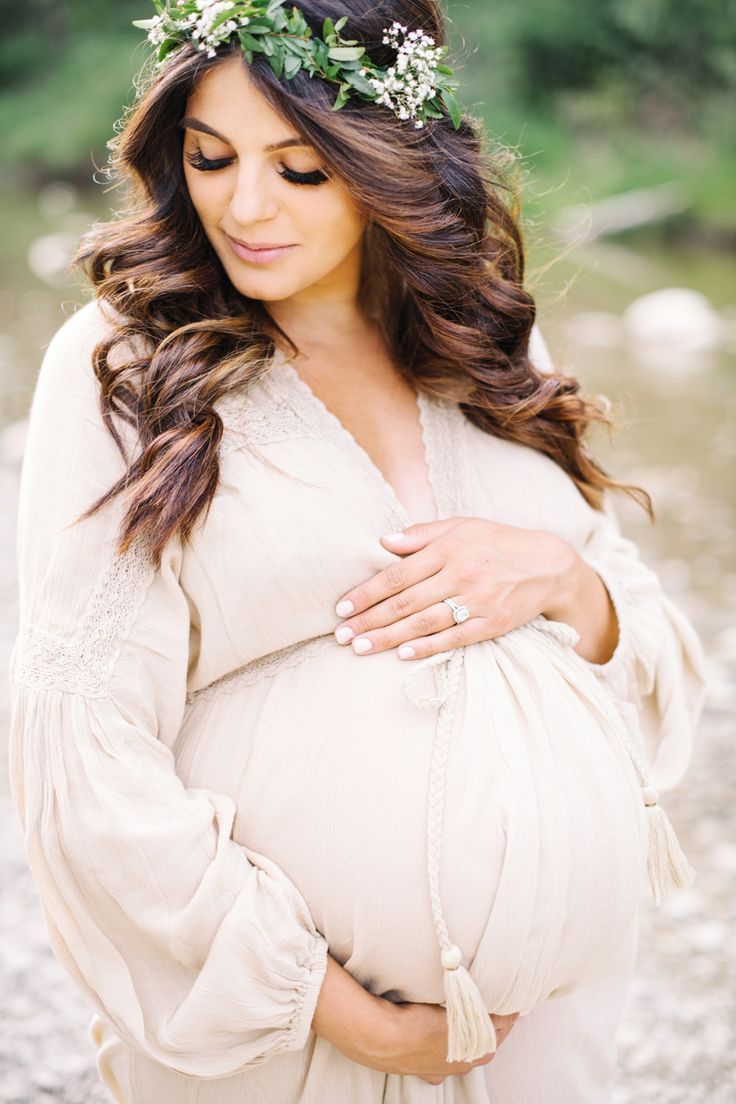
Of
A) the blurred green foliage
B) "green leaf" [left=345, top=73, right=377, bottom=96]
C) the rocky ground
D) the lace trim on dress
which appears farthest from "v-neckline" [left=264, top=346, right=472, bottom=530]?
the blurred green foliage

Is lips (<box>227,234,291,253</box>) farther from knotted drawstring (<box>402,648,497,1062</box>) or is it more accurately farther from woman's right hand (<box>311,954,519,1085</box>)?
woman's right hand (<box>311,954,519,1085</box>)

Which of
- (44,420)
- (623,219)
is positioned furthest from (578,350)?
(44,420)

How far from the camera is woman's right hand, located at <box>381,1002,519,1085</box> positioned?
177 cm

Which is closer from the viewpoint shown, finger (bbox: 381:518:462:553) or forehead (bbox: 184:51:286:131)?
forehead (bbox: 184:51:286:131)

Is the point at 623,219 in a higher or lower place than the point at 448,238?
lower

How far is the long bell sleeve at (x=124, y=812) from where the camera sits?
167cm

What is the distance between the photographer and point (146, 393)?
5.94ft

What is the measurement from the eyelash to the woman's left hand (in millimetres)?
612

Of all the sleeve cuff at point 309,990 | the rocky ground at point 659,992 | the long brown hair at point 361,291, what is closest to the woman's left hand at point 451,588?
the long brown hair at point 361,291

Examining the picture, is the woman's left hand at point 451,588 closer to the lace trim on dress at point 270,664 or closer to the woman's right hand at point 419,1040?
the lace trim on dress at point 270,664

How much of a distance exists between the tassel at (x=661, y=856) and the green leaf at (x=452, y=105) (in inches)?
49.7

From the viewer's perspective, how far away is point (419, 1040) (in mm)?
1783

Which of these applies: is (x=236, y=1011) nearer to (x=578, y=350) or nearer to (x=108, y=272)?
(x=108, y=272)

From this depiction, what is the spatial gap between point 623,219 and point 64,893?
14312 mm
